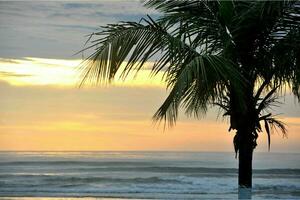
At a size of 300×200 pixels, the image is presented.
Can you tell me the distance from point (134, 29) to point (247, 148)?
2466 mm

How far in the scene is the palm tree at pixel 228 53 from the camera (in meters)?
6.92

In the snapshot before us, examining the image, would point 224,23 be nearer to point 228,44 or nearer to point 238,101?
point 228,44

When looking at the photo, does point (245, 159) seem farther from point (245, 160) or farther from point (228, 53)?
point (228, 53)

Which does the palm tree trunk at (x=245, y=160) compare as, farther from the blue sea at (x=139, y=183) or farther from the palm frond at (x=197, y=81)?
A: the blue sea at (x=139, y=183)

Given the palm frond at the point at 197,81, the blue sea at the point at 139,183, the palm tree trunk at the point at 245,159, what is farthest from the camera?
the blue sea at the point at 139,183

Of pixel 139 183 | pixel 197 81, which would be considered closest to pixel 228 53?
pixel 197 81

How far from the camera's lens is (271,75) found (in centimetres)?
767

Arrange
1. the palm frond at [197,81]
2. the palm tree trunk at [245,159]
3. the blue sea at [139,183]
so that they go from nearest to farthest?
1. the palm frond at [197,81]
2. the palm tree trunk at [245,159]
3. the blue sea at [139,183]

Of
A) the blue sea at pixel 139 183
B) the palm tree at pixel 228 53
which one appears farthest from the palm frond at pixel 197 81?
the blue sea at pixel 139 183

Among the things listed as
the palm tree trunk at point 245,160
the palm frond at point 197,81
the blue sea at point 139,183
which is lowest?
the blue sea at point 139,183

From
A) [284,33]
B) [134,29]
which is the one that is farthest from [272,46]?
[134,29]

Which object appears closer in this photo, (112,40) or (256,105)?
(112,40)

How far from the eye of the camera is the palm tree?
692 cm

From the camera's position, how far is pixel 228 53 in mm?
7633
